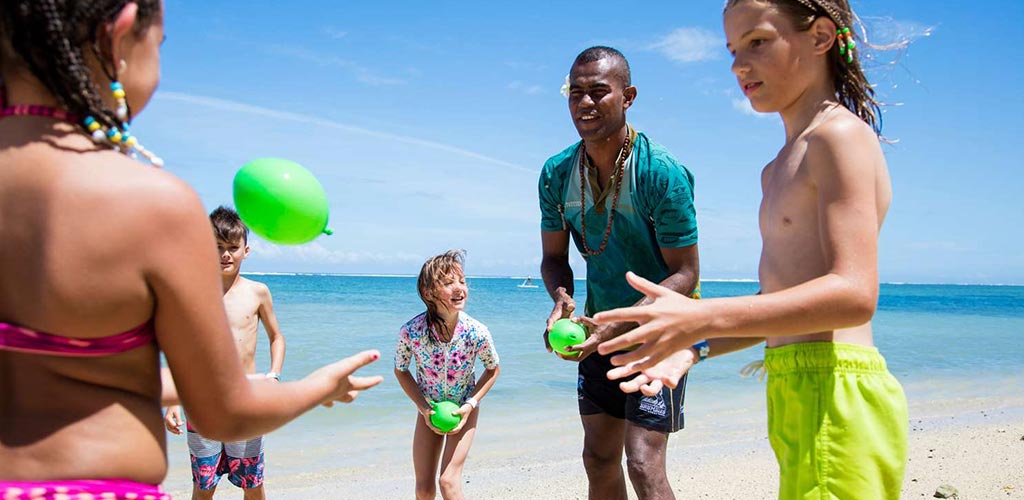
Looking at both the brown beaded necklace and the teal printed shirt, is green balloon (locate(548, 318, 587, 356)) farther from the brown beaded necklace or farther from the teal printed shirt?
the brown beaded necklace

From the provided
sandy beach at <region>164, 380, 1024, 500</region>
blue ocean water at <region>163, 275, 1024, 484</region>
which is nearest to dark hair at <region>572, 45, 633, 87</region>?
sandy beach at <region>164, 380, 1024, 500</region>

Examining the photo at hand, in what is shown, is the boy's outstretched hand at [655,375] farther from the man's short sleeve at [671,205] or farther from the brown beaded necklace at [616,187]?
the brown beaded necklace at [616,187]

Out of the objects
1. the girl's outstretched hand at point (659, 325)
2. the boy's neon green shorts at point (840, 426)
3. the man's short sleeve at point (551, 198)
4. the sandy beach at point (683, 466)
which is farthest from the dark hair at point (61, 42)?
the sandy beach at point (683, 466)

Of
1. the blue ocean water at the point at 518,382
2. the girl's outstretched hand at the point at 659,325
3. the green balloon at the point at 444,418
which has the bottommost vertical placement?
the blue ocean water at the point at 518,382

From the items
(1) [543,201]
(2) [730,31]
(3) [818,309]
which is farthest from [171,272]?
(1) [543,201]

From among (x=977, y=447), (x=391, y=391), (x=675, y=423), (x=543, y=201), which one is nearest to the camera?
(x=675, y=423)

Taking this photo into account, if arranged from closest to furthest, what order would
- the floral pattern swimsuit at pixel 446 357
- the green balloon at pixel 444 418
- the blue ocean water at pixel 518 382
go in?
1. the green balloon at pixel 444 418
2. the floral pattern swimsuit at pixel 446 357
3. the blue ocean water at pixel 518 382

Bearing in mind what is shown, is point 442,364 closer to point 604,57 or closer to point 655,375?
point 604,57

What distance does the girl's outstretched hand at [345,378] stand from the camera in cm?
192

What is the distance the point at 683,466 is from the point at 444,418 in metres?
3.53

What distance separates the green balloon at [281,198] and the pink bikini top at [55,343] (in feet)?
3.73

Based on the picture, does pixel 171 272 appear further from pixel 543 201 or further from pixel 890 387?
pixel 543 201

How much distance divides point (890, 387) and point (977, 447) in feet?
23.1

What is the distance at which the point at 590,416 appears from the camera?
14.6ft
